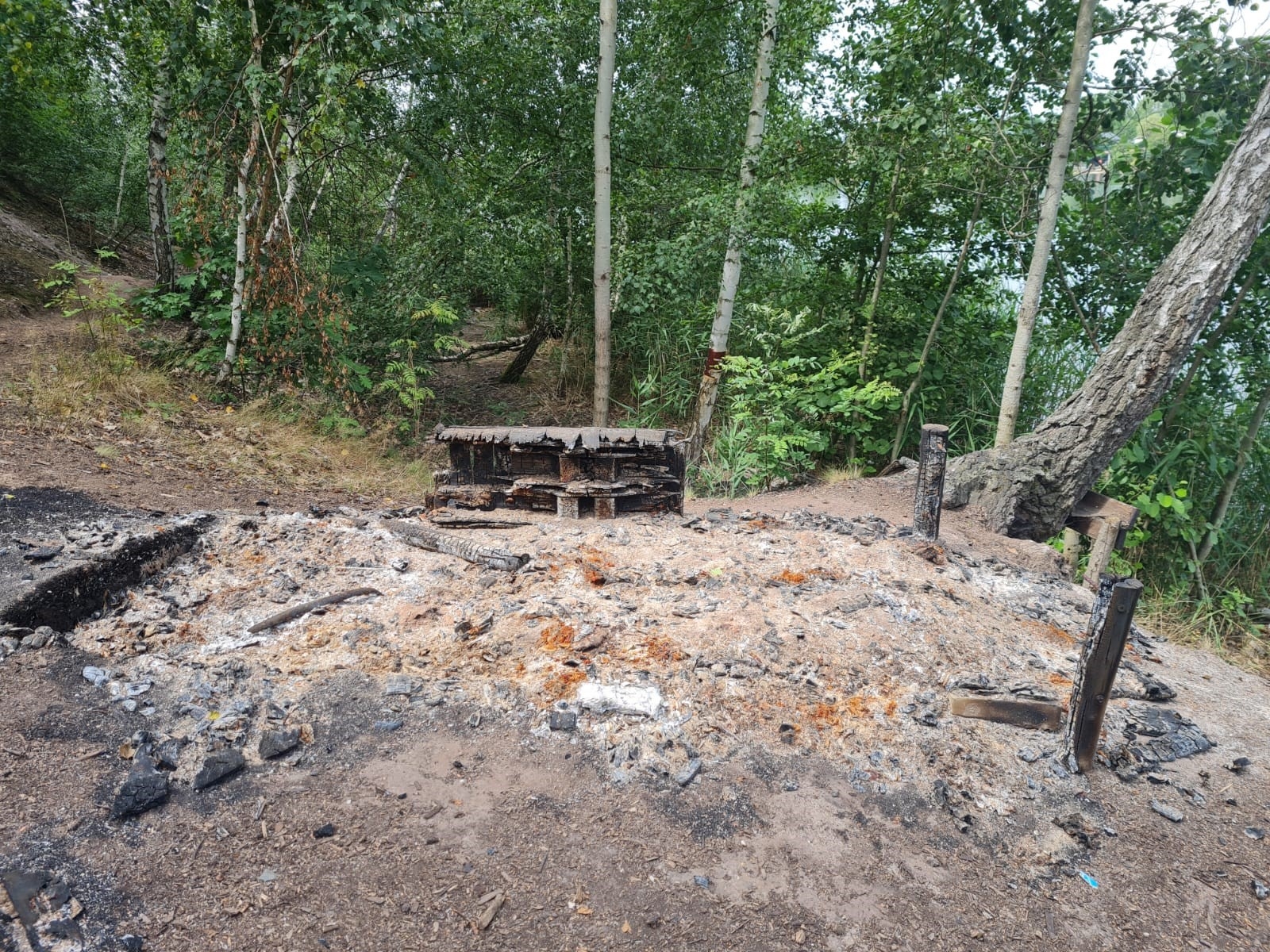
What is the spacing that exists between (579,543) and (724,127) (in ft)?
22.3

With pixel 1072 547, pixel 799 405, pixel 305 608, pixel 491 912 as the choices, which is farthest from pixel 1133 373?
pixel 305 608

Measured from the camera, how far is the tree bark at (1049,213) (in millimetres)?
5164

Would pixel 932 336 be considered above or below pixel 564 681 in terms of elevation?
above

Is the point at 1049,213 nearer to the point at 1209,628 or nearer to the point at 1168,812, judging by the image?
the point at 1209,628

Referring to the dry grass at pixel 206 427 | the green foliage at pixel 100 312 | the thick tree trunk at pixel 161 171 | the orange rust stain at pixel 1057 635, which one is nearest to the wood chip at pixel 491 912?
the orange rust stain at pixel 1057 635

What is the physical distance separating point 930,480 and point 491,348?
755cm

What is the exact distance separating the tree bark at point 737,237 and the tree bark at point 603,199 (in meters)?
1.15

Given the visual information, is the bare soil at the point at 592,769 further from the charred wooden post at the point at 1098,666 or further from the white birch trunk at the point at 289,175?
the white birch trunk at the point at 289,175

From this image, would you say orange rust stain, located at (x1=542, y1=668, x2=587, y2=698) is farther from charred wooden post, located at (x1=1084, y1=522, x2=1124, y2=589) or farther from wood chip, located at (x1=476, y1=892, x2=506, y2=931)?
charred wooden post, located at (x1=1084, y1=522, x2=1124, y2=589)

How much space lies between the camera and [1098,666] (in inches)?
101

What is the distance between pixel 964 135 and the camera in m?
5.85

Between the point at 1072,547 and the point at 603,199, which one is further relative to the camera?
the point at 603,199

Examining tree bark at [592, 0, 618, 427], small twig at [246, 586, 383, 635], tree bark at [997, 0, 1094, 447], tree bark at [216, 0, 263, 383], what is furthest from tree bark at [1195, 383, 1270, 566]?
tree bark at [216, 0, 263, 383]

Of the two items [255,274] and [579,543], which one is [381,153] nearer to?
[255,274]
